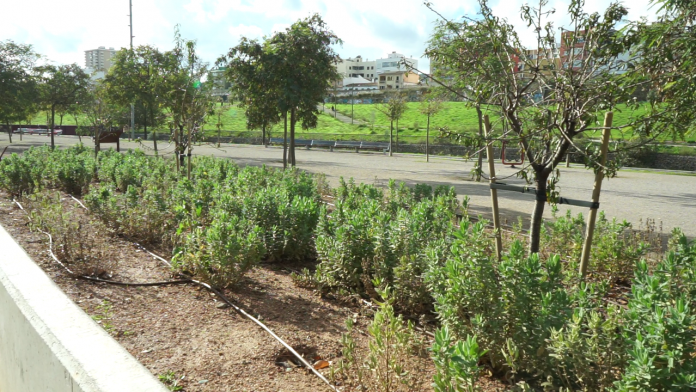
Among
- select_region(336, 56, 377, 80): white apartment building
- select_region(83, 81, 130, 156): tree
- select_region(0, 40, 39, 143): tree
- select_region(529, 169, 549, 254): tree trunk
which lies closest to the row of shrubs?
select_region(529, 169, 549, 254): tree trunk

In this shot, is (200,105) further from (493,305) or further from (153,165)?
(493,305)

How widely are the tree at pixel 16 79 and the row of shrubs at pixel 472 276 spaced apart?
22.7 m

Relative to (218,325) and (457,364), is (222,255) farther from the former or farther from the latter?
(457,364)

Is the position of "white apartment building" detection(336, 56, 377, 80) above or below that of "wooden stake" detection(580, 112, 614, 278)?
above

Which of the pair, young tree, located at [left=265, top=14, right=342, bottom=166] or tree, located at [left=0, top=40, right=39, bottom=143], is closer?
young tree, located at [left=265, top=14, right=342, bottom=166]

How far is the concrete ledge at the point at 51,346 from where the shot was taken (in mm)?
2037

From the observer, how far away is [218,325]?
4.09 m

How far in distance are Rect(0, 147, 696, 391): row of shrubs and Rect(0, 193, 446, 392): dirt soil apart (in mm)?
296

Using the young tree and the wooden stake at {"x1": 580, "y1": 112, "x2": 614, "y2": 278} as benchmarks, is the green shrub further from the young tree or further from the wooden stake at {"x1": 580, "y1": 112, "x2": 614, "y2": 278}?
the young tree

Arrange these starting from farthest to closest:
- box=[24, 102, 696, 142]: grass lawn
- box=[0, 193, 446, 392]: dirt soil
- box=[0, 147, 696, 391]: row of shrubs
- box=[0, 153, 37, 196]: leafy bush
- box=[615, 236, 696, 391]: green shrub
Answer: box=[24, 102, 696, 142]: grass lawn < box=[0, 153, 37, 196]: leafy bush < box=[0, 193, 446, 392]: dirt soil < box=[0, 147, 696, 391]: row of shrubs < box=[615, 236, 696, 391]: green shrub

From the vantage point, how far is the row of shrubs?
2441 mm

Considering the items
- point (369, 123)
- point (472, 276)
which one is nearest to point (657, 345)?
point (472, 276)

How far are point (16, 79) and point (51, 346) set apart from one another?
2910cm

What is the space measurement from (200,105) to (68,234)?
21.4 ft
